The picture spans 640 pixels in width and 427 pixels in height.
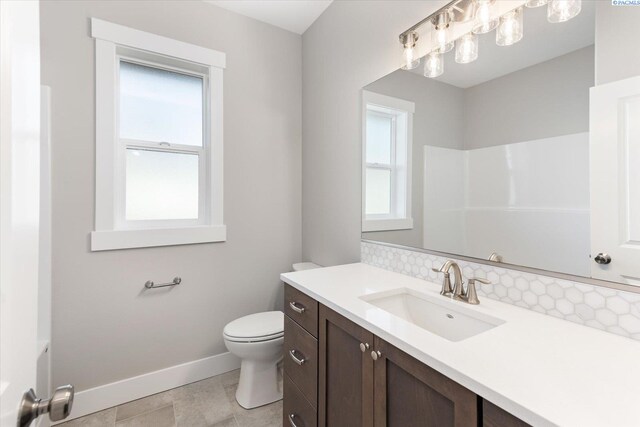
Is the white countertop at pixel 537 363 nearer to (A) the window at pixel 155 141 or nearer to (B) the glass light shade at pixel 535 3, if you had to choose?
(B) the glass light shade at pixel 535 3

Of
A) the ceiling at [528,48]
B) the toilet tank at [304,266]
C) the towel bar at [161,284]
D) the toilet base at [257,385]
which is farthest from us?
the toilet tank at [304,266]

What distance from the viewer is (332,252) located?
6.82 feet

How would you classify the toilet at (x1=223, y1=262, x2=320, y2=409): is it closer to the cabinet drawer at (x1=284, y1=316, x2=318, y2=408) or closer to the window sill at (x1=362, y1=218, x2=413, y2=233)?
the cabinet drawer at (x1=284, y1=316, x2=318, y2=408)

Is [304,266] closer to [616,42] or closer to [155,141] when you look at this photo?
[155,141]

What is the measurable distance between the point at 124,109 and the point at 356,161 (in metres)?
1.57

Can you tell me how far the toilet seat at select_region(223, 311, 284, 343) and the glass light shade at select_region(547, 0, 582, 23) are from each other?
189 cm

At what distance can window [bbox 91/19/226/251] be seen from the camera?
5.73 feet

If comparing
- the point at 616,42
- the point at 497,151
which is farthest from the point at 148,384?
the point at 616,42

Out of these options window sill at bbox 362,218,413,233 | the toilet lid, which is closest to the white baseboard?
the toilet lid

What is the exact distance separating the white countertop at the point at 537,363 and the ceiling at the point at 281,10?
211 centimetres

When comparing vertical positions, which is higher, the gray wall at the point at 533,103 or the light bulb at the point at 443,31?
the light bulb at the point at 443,31

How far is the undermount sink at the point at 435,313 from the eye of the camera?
3.26ft

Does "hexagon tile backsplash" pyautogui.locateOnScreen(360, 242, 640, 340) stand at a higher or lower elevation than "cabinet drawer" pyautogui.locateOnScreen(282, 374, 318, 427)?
higher

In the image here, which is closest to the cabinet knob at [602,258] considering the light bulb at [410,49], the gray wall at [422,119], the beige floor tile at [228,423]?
the gray wall at [422,119]
